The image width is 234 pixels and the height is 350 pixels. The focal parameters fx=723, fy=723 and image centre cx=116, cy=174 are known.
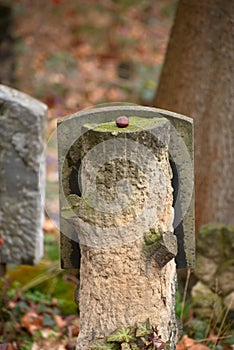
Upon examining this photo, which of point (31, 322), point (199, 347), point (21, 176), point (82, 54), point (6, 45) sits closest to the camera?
point (199, 347)

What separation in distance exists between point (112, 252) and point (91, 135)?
0.50 m

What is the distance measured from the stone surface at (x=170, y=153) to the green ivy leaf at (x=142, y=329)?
419mm

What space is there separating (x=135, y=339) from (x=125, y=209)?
57 cm

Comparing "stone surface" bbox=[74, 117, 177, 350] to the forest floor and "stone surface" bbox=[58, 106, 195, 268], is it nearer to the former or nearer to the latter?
"stone surface" bbox=[58, 106, 195, 268]

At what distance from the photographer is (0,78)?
869 centimetres

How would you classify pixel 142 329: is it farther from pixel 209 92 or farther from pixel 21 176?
pixel 209 92

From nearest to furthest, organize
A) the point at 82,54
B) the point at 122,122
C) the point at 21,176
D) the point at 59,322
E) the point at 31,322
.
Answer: the point at 122,122 < the point at 31,322 < the point at 59,322 < the point at 21,176 < the point at 82,54

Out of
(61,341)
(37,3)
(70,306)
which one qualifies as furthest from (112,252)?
(37,3)

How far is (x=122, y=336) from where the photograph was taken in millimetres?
3070

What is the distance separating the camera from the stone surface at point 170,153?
3152mm

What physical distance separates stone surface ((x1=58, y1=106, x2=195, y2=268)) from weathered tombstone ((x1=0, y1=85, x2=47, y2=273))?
1.53 m

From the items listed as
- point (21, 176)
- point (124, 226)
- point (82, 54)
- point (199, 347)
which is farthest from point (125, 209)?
point (82, 54)

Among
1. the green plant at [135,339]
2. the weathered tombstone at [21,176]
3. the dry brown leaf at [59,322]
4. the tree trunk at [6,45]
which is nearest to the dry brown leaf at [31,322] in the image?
the dry brown leaf at [59,322]

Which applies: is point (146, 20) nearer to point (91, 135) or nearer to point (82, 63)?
point (82, 63)
